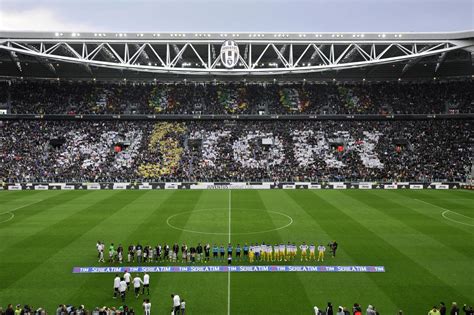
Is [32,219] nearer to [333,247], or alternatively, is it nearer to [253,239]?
[253,239]

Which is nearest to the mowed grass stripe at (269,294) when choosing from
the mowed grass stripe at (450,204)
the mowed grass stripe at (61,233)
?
the mowed grass stripe at (61,233)

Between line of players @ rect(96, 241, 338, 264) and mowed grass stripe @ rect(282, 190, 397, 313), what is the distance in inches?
56.1

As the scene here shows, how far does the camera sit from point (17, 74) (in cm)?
6444

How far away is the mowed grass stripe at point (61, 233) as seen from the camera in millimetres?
21744

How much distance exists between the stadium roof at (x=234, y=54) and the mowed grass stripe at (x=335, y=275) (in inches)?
869

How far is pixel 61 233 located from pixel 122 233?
4145 millimetres

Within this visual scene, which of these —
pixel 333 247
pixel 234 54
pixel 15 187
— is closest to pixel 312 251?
pixel 333 247

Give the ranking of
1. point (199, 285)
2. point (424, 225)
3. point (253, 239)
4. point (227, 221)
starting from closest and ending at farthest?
point (199, 285) → point (253, 239) → point (424, 225) → point (227, 221)

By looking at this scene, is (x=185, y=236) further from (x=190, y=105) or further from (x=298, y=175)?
(x=190, y=105)

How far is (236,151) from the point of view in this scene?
59.2 m

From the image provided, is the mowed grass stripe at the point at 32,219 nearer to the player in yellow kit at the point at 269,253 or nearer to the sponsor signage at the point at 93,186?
the sponsor signage at the point at 93,186

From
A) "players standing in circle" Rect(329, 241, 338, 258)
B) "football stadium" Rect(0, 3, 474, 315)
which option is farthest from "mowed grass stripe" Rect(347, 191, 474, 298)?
"players standing in circle" Rect(329, 241, 338, 258)

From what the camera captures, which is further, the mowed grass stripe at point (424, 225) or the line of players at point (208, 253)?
the mowed grass stripe at point (424, 225)

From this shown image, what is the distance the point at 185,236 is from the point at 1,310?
512 inches
